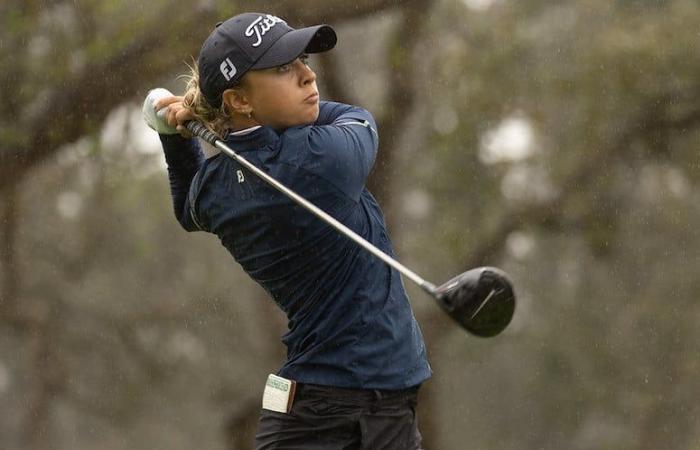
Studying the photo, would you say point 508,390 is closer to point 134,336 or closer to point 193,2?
point 134,336

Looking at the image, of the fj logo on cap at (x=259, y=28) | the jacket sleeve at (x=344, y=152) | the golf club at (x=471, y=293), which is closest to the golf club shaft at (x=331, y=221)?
the golf club at (x=471, y=293)

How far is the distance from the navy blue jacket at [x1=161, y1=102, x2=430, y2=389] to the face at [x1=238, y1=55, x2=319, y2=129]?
0.06 metres

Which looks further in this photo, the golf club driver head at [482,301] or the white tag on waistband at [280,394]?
the white tag on waistband at [280,394]

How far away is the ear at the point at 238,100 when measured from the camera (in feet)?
13.2

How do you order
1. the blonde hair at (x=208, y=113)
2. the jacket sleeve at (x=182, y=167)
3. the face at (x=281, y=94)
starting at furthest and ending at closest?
the jacket sleeve at (x=182, y=167), the blonde hair at (x=208, y=113), the face at (x=281, y=94)

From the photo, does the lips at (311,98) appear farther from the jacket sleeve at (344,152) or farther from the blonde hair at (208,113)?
the blonde hair at (208,113)

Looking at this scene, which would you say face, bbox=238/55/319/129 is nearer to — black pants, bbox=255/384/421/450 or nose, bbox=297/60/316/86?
nose, bbox=297/60/316/86

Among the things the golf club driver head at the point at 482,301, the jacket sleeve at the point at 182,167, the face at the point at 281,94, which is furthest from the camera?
the jacket sleeve at the point at 182,167

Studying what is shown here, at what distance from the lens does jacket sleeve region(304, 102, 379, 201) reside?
12.8 ft

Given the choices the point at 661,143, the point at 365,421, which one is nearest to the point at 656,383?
the point at 661,143

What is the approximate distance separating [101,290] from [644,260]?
8959mm

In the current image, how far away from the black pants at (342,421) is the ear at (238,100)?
34.9 inches

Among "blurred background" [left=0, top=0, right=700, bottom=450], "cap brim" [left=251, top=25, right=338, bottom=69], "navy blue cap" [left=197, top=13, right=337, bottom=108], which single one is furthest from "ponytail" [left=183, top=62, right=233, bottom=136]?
"blurred background" [left=0, top=0, right=700, bottom=450]

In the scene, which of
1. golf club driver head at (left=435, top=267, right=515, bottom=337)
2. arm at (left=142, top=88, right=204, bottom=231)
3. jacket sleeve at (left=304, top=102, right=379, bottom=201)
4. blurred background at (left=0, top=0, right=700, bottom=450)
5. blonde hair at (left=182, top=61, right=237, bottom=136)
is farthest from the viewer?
blurred background at (left=0, top=0, right=700, bottom=450)
